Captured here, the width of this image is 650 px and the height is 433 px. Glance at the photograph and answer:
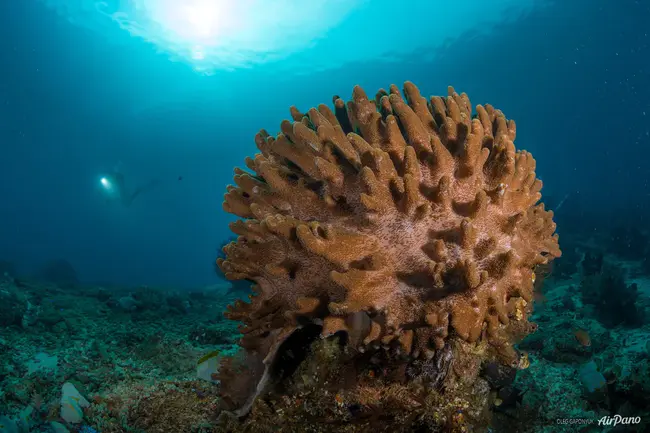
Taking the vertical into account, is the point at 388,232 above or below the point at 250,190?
below

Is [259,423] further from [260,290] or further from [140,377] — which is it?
[140,377]

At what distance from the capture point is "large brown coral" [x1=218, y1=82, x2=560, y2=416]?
206 cm

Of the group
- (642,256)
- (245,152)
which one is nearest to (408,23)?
(642,256)

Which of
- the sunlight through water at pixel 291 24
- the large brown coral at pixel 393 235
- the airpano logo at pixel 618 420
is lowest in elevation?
the airpano logo at pixel 618 420

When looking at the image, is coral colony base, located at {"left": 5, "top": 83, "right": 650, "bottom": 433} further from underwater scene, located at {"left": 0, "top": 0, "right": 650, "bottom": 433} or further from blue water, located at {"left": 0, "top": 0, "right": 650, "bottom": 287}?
blue water, located at {"left": 0, "top": 0, "right": 650, "bottom": 287}

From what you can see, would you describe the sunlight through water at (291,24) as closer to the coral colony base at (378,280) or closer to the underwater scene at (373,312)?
the underwater scene at (373,312)

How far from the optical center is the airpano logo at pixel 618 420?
3.70m

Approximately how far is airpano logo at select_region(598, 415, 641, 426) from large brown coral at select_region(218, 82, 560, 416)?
2.36 meters

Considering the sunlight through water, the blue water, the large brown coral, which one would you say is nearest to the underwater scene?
the large brown coral

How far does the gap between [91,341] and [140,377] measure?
349cm

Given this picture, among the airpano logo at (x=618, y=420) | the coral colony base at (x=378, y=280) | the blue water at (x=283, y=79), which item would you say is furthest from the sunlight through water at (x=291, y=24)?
the coral colony base at (x=378, y=280)

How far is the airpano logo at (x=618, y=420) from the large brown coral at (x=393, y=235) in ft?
7.75

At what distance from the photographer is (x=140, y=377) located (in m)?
5.20

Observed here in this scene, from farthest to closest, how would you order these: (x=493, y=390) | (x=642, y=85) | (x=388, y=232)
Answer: (x=642, y=85)
(x=493, y=390)
(x=388, y=232)
